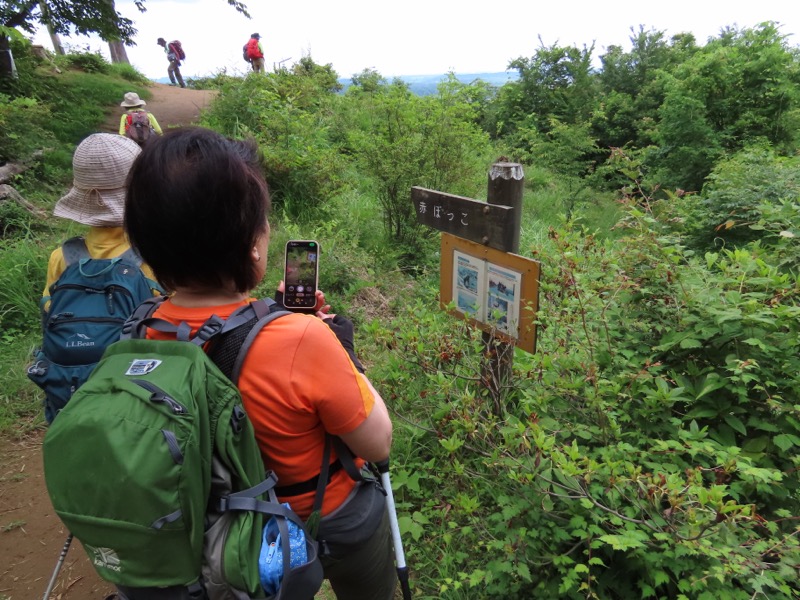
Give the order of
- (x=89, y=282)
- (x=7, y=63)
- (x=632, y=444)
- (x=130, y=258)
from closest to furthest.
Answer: (x=89, y=282) < (x=130, y=258) < (x=632, y=444) < (x=7, y=63)

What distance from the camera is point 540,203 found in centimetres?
904

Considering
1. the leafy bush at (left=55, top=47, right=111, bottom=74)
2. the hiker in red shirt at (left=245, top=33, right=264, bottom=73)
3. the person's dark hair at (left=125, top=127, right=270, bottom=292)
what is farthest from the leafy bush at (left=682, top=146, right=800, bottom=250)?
the leafy bush at (left=55, top=47, right=111, bottom=74)

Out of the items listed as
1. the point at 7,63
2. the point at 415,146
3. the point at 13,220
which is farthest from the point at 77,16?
the point at 415,146

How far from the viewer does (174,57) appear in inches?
630

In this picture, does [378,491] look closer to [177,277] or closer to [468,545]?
[177,277]

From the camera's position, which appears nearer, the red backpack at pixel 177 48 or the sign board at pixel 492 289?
the sign board at pixel 492 289

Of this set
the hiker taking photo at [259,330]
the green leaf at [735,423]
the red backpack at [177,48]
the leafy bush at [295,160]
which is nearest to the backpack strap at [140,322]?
the hiker taking photo at [259,330]

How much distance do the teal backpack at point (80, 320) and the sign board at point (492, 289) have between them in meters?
1.54

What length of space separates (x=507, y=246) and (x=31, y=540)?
2998mm

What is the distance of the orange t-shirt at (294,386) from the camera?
1130mm

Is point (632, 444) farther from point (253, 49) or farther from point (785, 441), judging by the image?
point (253, 49)

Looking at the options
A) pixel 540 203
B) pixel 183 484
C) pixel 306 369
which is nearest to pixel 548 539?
pixel 306 369

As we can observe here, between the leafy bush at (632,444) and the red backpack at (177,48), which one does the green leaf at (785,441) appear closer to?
the leafy bush at (632,444)

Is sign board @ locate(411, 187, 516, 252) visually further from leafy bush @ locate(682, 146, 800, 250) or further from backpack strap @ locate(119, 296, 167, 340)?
leafy bush @ locate(682, 146, 800, 250)
